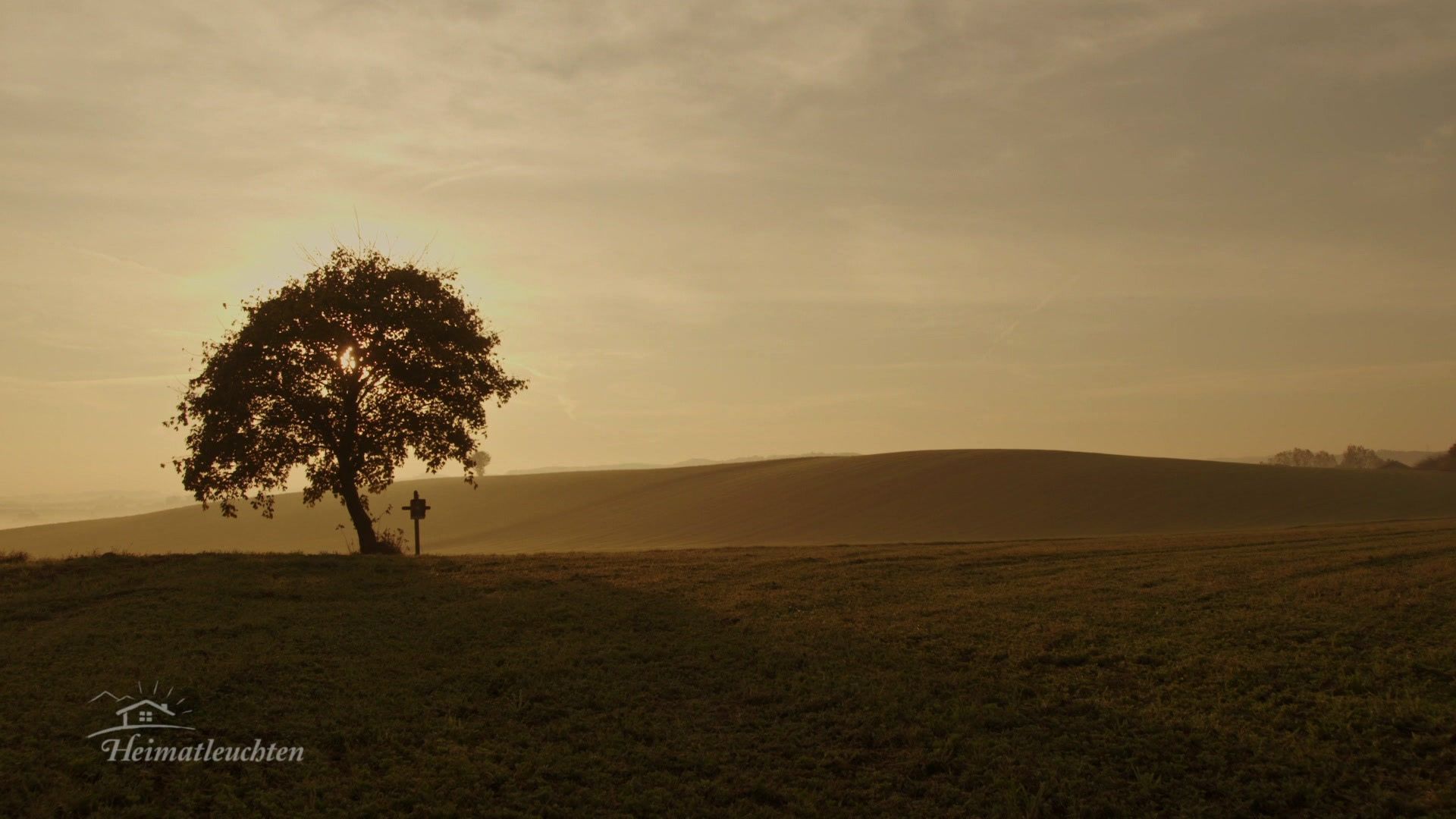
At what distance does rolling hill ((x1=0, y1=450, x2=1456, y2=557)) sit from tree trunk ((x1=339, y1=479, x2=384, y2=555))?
409 inches

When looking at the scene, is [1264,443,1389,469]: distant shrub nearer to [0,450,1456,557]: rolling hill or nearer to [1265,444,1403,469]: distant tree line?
[1265,444,1403,469]: distant tree line

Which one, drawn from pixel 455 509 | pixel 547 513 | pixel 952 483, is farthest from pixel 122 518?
pixel 952 483

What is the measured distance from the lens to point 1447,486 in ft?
183

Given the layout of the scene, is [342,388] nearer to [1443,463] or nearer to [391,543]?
[391,543]

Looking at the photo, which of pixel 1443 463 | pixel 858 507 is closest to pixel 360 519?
pixel 858 507

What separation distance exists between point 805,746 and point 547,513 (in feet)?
221

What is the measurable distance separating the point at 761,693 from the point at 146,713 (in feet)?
22.8

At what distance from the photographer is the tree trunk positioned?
96.7 ft

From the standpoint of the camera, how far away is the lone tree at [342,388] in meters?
28.5

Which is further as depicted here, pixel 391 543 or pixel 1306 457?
pixel 1306 457

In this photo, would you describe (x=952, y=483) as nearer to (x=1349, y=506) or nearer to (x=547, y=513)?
(x=1349, y=506)

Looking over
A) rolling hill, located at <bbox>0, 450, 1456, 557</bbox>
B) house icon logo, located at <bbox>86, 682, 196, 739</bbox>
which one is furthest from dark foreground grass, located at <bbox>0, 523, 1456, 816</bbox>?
rolling hill, located at <bbox>0, 450, 1456, 557</bbox>

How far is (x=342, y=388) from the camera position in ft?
95.7

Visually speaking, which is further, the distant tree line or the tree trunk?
the distant tree line
